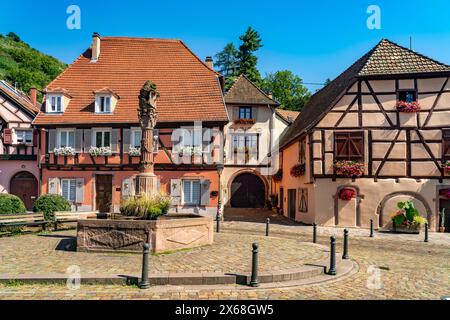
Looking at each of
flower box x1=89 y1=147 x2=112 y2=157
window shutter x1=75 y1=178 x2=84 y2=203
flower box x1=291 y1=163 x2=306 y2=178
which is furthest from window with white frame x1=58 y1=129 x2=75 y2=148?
flower box x1=291 y1=163 x2=306 y2=178

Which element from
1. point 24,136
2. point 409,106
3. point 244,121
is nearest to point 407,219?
point 409,106

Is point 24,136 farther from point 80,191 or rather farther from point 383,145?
point 383,145

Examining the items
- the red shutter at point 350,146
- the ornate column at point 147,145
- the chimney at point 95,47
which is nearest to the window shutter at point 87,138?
the chimney at point 95,47

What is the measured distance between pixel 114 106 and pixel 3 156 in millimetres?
8347

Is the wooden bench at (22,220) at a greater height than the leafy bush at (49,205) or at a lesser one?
lesser

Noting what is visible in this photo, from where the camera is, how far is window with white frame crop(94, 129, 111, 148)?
74.0 ft

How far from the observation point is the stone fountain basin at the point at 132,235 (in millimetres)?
9414

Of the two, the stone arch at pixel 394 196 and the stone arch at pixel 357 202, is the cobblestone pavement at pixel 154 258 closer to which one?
the stone arch at pixel 357 202

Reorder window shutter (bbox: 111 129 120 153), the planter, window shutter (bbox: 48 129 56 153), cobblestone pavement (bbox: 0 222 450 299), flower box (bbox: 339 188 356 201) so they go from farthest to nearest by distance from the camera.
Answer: window shutter (bbox: 48 129 56 153)
window shutter (bbox: 111 129 120 153)
flower box (bbox: 339 188 356 201)
the planter
cobblestone pavement (bbox: 0 222 450 299)

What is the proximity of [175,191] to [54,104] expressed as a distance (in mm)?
9814

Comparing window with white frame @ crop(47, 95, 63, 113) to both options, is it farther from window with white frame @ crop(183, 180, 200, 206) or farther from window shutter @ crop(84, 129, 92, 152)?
window with white frame @ crop(183, 180, 200, 206)

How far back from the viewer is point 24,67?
71.8 metres

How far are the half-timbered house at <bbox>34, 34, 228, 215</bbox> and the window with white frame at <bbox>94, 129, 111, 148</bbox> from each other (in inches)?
2.4

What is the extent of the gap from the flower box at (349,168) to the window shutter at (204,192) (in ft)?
24.5
